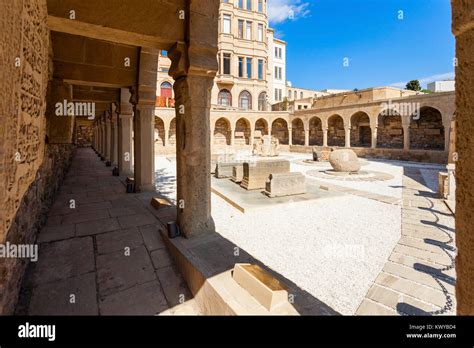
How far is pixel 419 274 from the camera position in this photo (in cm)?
336

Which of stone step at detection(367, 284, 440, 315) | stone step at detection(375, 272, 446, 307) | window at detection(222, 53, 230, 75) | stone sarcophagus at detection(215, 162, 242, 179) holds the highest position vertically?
window at detection(222, 53, 230, 75)

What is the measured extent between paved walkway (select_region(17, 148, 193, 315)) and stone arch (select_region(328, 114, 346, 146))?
24.5 m

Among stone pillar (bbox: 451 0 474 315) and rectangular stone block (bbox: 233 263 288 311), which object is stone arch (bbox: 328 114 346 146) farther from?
stone pillar (bbox: 451 0 474 315)

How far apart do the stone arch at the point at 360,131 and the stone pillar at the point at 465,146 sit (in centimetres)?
2456

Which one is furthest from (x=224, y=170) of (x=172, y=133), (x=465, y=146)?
(x=172, y=133)

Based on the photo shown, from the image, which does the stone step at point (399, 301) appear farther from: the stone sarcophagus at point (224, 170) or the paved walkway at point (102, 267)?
the stone sarcophagus at point (224, 170)

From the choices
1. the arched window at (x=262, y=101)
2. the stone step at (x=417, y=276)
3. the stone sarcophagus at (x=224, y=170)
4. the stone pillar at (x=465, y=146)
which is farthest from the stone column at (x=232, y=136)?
the stone pillar at (x=465, y=146)

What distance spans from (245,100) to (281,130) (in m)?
6.26

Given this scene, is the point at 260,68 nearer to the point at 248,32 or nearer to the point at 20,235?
the point at 248,32

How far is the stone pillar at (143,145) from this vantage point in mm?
6673

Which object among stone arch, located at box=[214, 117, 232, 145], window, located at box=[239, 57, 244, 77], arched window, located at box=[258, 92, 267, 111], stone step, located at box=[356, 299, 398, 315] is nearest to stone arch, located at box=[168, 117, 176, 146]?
stone arch, located at box=[214, 117, 232, 145]

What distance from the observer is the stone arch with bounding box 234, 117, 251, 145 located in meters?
29.3
